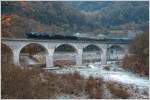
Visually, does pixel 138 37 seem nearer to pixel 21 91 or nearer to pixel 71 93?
pixel 71 93

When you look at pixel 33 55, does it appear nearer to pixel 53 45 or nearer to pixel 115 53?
pixel 53 45

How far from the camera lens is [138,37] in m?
5.54

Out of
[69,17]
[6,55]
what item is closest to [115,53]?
[69,17]

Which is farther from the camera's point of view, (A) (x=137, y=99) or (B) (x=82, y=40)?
(B) (x=82, y=40)

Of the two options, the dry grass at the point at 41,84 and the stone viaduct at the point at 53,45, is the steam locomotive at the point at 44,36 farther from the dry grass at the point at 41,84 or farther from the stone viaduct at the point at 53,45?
the dry grass at the point at 41,84

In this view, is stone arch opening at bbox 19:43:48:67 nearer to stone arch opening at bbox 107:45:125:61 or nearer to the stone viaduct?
the stone viaduct

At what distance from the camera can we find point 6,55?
5.49m

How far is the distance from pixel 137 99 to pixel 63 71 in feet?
2.57

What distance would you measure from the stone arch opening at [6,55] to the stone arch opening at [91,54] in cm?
73

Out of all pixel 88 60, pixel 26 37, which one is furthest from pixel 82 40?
pixel 26 37

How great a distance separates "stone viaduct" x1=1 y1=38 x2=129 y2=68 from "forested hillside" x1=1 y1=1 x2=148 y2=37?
11 centimetres

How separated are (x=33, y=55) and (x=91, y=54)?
23.5 inches

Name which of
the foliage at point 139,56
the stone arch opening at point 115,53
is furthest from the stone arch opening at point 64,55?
the foliage at point 139,56

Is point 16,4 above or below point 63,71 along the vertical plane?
above
